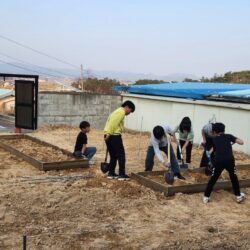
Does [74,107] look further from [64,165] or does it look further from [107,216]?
[107,216]

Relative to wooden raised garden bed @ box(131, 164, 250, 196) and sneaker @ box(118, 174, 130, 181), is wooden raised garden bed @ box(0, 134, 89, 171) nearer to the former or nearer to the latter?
sneaker @ box(118, 174, 130, 181)

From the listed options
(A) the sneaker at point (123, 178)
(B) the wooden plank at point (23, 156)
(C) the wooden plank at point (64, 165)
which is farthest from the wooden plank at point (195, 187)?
(B) the wooden plank at point (23, 156)

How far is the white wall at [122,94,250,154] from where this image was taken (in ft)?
42.6

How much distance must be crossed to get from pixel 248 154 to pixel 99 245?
28.0 ft

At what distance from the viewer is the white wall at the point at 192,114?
12984mm

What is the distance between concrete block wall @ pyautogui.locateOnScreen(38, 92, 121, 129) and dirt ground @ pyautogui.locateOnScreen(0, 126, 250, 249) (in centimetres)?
825

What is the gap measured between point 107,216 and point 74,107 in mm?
11832

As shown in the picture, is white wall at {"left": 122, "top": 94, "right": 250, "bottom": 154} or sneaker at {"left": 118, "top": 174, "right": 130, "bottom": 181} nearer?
sneaker at {"left": 118, "top": 174, "right": 130, "bottom": 181}

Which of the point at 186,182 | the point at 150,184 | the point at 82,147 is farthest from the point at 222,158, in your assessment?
the point at 82,147

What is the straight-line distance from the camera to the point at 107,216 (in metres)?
6.30

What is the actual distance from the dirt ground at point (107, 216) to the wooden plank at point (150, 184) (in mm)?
112


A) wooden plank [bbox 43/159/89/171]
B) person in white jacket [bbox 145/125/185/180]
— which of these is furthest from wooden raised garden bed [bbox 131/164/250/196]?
wooden plank [bbox 43/159/89/171]

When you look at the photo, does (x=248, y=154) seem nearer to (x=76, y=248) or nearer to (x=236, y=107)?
(x=236, y=107)

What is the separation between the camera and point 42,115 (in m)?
17.2
